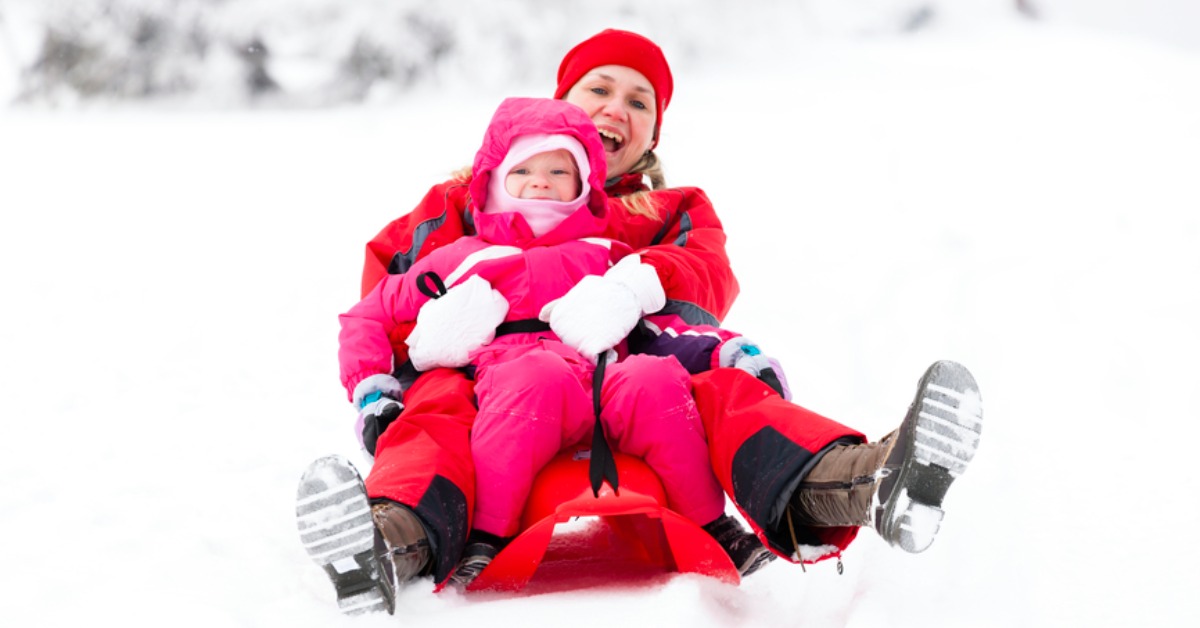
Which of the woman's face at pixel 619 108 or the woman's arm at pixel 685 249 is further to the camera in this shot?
the woman's face at pixel 619 108


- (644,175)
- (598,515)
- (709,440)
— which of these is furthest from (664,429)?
(644,175)

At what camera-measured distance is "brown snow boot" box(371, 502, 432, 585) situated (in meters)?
1.60

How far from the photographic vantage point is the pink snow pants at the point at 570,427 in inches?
71.1

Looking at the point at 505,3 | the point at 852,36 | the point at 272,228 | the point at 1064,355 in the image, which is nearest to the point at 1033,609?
the point at 1064,355

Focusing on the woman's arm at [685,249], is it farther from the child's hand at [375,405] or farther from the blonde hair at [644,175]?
the child's hand at [375,405]

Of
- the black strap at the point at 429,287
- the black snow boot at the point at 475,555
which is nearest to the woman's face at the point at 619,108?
the black strap at the point at 429,287

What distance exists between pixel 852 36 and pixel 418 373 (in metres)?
7.17

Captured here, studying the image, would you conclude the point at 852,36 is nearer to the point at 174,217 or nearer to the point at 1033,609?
the point at 174,217

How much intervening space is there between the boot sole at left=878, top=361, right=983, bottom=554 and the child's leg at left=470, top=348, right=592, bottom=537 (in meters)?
0.60

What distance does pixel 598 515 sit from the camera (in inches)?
69.9

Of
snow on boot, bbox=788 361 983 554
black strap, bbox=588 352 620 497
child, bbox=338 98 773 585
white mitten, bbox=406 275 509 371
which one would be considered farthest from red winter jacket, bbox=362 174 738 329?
snow on boot, bbox=788 361 983 554

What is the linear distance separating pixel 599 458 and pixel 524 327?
44 cm

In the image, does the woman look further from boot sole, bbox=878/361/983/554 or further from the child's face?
the child's face

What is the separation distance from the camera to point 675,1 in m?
7.50
